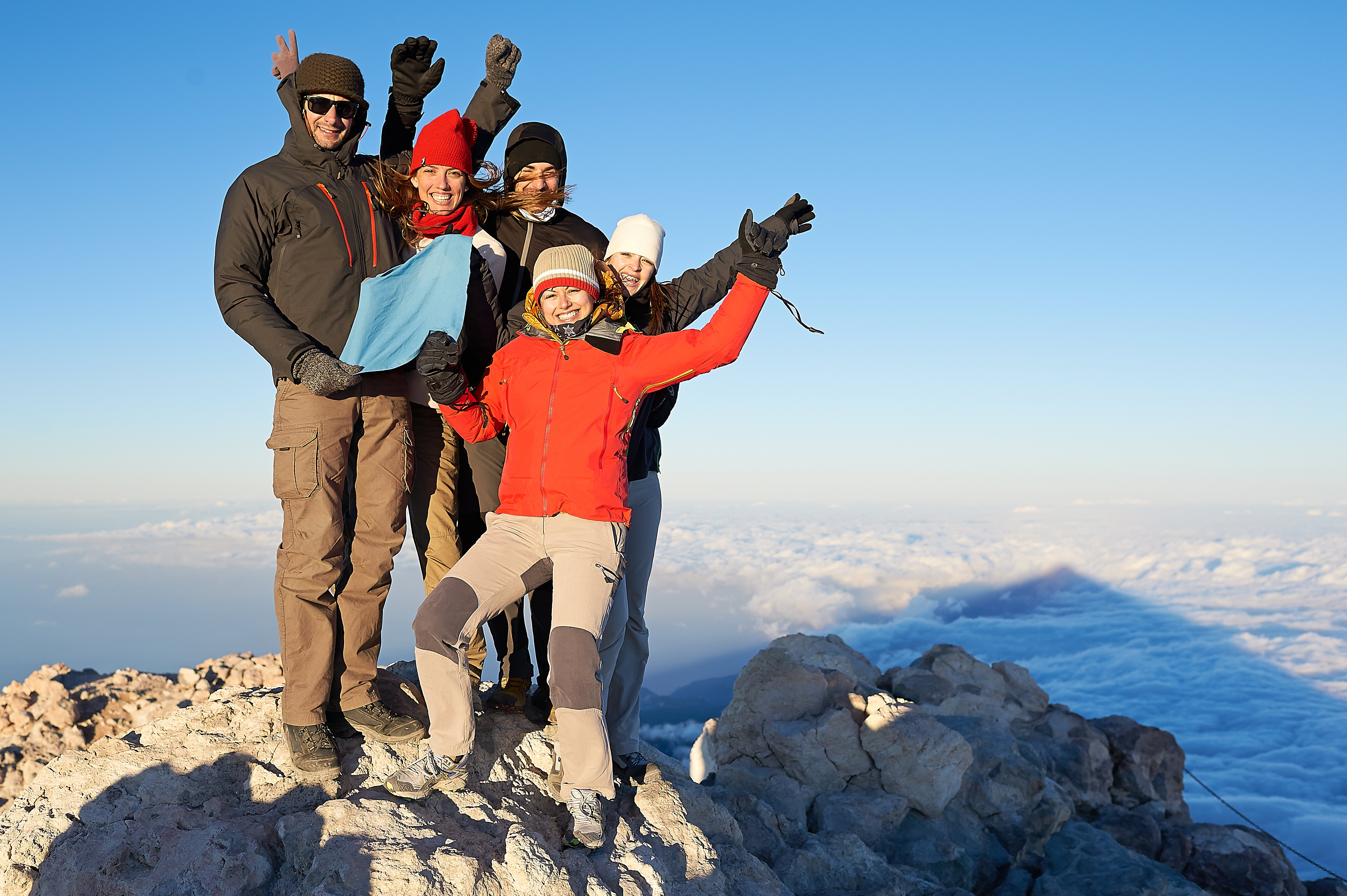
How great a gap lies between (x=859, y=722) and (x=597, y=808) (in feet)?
18.2

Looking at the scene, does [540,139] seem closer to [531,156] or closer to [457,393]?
[531,156]

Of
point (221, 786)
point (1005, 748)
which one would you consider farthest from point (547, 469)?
point (1005, 748)

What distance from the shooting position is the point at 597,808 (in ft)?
12.6

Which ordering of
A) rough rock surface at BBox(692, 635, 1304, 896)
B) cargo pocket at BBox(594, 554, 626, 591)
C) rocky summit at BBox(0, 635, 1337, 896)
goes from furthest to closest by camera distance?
rough rock surface at BBox(692, 635, 1304, 896), cargo pocket at BBox(594, 554, 626, 591), rocky summit at BBox(0, 635, 1337, 896)

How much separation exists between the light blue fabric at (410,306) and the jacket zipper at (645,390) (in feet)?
3.16

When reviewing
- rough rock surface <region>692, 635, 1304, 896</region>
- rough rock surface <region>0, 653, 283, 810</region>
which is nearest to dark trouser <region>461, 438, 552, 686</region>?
rough rock surface <region>692, 635, 1304, 896</region>

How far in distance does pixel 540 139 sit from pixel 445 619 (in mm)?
2855

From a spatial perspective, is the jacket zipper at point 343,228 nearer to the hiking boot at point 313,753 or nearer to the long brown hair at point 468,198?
the long brown hair at point 468,198

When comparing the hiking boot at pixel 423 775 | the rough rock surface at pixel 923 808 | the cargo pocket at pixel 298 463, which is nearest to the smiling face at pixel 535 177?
the cargo pocket at pixel 298 463

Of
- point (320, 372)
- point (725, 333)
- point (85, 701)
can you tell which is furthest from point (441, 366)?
point (85, 701)

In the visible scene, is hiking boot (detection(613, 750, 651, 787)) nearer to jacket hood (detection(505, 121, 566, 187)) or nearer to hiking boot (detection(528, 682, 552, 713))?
hiking boot (detection(528, 682, 552, 713))

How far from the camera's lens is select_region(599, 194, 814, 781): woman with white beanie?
464 centimetres

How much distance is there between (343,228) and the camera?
13.4 ft

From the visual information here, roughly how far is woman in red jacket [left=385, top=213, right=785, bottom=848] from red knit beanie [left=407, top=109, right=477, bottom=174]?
74 centimetres
